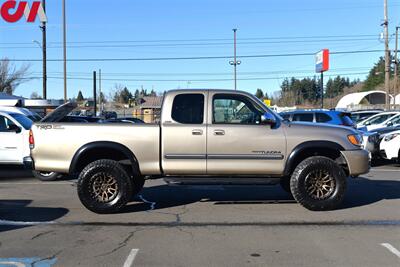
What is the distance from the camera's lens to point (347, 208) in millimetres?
8414

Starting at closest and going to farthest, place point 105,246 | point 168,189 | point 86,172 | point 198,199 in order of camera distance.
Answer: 1. point 105,246
2. point 86,172
3. point 198,199
4. point 168,189

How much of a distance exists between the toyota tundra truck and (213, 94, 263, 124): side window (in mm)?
17

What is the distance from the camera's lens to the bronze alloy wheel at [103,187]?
8.09 m

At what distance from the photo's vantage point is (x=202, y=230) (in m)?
6.93

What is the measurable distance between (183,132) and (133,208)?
1.67 m

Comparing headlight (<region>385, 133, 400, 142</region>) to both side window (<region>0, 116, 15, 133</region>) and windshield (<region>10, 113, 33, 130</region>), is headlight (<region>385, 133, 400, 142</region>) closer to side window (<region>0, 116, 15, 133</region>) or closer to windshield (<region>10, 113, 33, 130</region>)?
windshield (<region>10, 113, 33, 130</region>)

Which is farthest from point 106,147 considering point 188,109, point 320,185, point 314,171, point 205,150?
point 320,185

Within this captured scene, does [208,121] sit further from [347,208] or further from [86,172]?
[347,208]

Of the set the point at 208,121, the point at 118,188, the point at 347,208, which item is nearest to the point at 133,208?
the point at 118,188

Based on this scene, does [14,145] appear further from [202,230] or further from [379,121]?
[379,121]

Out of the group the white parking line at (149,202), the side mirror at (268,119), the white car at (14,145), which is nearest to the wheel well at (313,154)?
the side mirror at (268,119)

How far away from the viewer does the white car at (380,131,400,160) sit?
14.0m

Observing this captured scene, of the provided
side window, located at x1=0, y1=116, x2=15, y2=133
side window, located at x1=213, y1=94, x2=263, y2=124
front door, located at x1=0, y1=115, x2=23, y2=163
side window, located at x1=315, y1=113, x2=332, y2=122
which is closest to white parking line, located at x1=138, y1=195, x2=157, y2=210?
side window, located at x1=213, y1=94, x2=263, y2=124

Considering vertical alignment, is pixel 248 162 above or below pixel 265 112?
below
